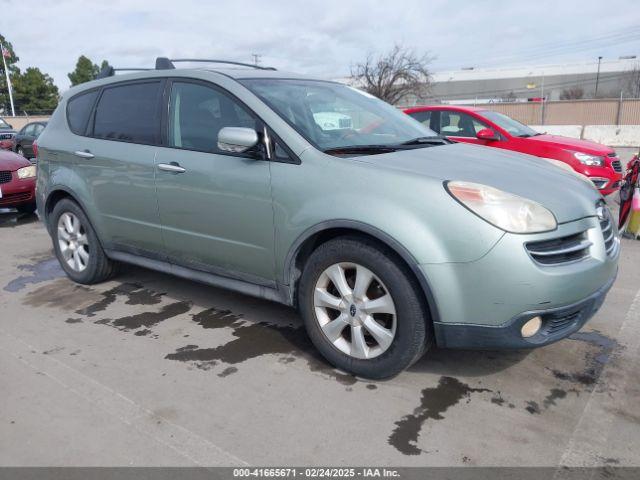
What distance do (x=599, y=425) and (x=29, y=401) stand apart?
2.89 metres

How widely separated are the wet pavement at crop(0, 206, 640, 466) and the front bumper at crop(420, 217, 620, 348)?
40 centimetres

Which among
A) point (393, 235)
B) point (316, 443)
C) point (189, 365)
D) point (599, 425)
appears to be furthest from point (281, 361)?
point (599, 425)

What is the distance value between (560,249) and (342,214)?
109 centimetres

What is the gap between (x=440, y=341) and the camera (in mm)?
2730

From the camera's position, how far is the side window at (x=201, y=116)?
345 cm

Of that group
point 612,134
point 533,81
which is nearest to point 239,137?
point 612,134

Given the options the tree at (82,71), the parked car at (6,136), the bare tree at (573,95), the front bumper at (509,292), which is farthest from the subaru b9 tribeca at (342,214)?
the bare tree at (573,95)

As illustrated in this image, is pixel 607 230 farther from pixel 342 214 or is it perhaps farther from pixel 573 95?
pixel 573 95

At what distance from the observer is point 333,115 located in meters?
3.61

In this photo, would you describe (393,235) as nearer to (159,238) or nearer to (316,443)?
(316,443)

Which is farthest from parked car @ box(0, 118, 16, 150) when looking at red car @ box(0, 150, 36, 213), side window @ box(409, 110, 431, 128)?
side window @ box(409, 110, 431, 128)

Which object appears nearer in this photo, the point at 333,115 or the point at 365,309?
the point at 365,309

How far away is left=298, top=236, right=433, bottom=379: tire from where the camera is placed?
2742 millimetres

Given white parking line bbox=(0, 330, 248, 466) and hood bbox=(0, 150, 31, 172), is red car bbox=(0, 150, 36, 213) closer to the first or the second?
hood bbox=(0, 150, 31, 172)
